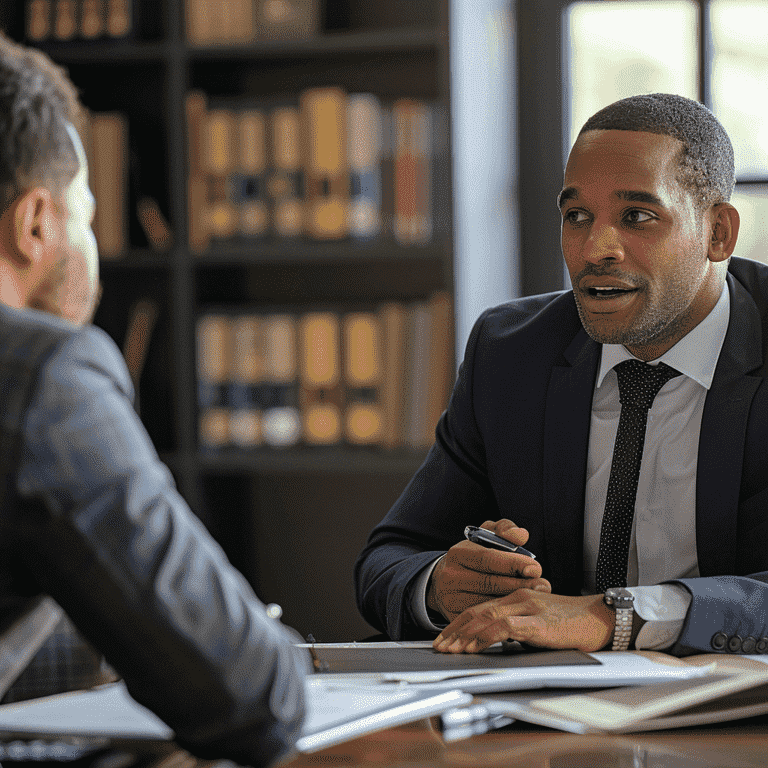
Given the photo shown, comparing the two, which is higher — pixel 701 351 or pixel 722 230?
pixel 722 230

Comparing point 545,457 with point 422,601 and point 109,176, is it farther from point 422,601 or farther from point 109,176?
point 109,176

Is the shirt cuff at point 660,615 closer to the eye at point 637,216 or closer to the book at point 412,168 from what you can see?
the eye at point 637,216

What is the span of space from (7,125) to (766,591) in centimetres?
96

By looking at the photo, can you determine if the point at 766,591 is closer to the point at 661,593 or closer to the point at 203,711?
the point at 661,593

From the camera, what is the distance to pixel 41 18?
2738 millimetres

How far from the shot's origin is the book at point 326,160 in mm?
2604

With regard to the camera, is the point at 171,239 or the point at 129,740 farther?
the point at 171,239

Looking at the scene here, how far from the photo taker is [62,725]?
32.4 inches

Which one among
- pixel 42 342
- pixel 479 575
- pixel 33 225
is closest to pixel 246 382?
pixel 479 575

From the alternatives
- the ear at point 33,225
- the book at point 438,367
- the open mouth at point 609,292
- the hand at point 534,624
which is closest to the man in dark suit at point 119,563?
the ear at point 33,225

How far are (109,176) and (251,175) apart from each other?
14.9 inches

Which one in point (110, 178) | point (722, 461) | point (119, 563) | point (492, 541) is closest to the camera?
point (119, 563)

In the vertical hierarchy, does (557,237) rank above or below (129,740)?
above

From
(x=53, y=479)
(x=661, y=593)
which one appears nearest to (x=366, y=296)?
(x=661, y=593)
